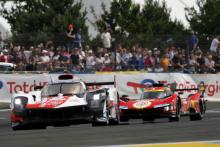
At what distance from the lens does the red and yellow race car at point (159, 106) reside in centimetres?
2048

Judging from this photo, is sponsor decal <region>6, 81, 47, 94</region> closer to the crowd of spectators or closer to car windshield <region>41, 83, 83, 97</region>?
the crowd of spectators

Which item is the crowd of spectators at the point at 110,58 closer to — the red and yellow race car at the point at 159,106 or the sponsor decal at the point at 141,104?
the red and yellow race car at the point at 159,106

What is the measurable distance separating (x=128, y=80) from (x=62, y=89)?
1213 centimetres

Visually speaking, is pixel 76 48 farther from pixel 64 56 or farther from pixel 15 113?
pixel 15 113

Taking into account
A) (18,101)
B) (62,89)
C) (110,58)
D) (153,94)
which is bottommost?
(153,94)

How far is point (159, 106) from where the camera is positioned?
67.5 feet

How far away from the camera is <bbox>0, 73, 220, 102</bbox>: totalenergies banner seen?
3003cm

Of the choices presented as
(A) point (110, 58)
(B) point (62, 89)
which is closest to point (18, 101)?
(B) point (62, 89)

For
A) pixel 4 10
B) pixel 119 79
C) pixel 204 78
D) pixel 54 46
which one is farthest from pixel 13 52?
pixel 4 10

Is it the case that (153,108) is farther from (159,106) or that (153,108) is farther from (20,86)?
(20,86)

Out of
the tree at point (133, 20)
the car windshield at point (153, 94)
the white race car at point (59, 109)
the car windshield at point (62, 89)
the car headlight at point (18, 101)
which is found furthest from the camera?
the tree at point (133, 20)

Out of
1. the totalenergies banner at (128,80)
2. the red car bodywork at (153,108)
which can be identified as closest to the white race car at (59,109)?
the red car bodywork at (153,108)

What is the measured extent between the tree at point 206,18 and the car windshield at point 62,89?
24737 millimetres

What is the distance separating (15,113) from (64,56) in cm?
1246
